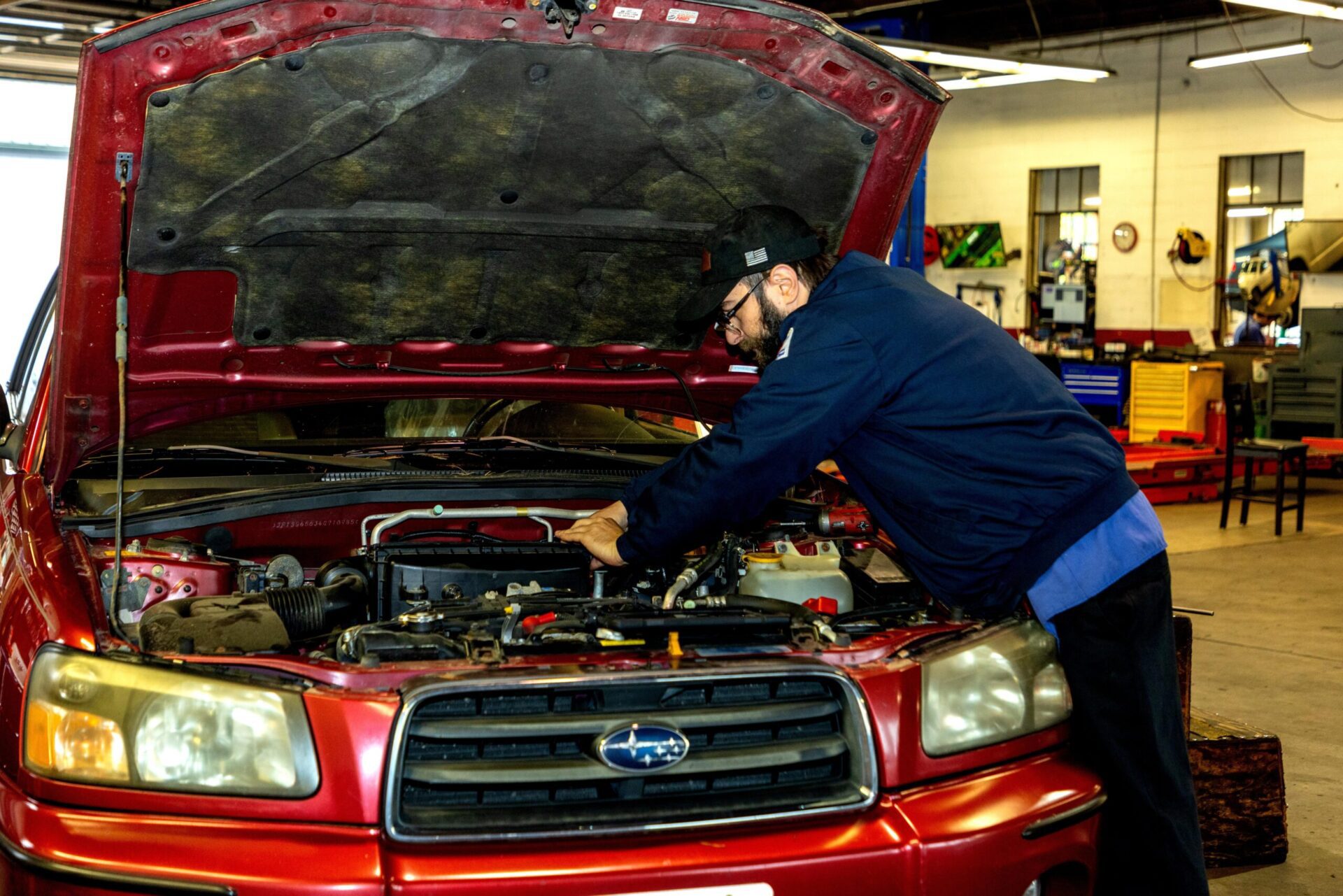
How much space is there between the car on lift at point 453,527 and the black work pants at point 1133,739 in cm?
7

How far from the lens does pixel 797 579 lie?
2322 mm

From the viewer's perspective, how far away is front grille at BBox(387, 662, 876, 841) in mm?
1625

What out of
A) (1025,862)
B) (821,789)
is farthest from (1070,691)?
(821,789)

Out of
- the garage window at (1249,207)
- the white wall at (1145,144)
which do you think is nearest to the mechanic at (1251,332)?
the garage window at (1249,207)

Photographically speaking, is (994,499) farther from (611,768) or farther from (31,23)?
(31,23)

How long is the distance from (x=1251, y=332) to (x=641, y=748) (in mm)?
12514

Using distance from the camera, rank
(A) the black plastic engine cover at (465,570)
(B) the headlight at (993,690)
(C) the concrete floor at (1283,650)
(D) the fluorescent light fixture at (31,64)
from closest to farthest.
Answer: (B) the headlight at (993,690) < (A) the black plastic engine cover at (465,570) < (C) the concrete floor at (1283,650) < (D) the fluorescent light fixture at (31,64)

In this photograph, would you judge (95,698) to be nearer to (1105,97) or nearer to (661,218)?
(661,218)

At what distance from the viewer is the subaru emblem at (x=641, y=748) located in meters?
1.66

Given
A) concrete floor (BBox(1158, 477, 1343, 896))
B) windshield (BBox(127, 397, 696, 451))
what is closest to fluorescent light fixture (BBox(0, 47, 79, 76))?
windshield (BBox(127, 397, 696, 451))

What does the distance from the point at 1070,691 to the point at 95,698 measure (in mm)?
1421

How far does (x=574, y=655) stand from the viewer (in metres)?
1.78

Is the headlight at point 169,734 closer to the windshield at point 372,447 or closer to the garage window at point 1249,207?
the windshield at point 372,447

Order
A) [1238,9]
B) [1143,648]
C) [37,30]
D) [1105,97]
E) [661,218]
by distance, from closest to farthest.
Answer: [1143,648], [661,218], [37,30], [1238,9], [1105,97]
